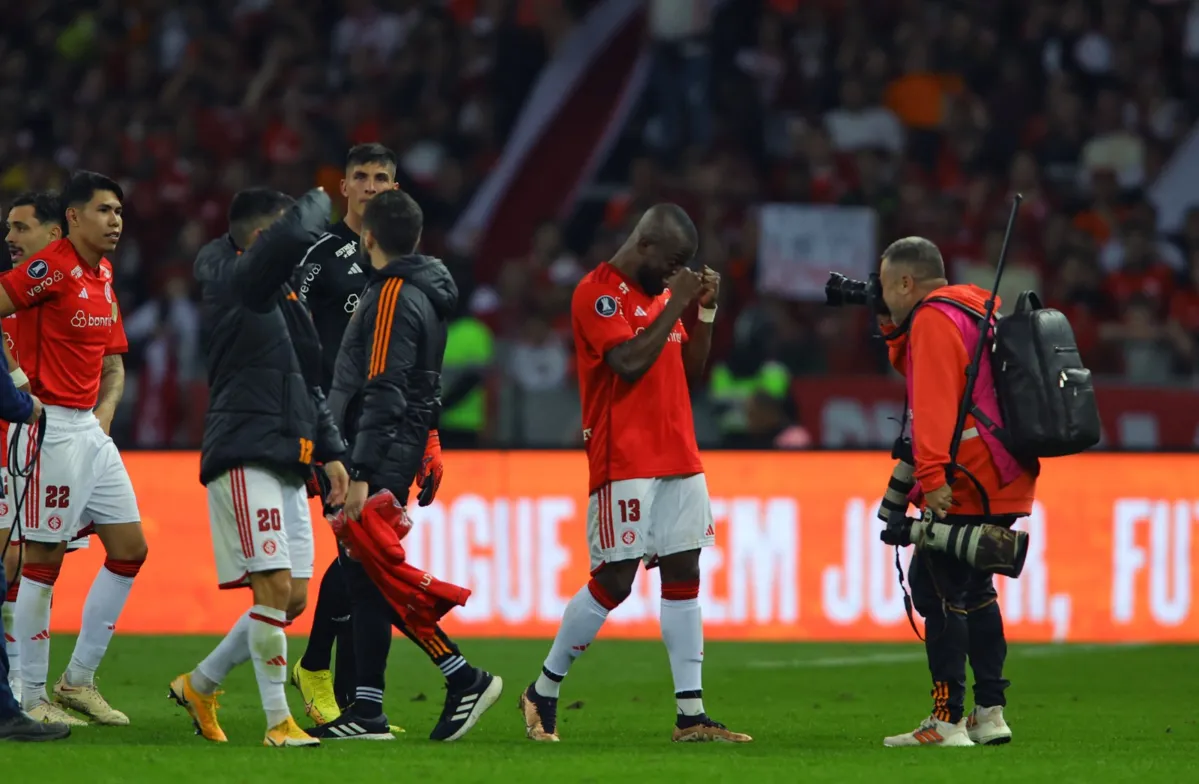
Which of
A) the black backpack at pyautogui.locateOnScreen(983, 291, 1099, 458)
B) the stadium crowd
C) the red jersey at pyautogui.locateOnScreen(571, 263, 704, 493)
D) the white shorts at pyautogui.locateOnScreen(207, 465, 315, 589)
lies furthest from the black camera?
the stadium crowd

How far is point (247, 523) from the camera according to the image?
25.2 ft

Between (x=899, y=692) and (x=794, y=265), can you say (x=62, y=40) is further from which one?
(x=899, y=692)

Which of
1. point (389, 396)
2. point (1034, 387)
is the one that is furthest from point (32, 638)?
point (1034, 387)

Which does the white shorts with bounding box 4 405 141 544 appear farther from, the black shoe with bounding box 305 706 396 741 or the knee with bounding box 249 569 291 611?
the black shoe with bounding box 305 706 396 741

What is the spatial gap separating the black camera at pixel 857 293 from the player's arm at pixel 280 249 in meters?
2.27

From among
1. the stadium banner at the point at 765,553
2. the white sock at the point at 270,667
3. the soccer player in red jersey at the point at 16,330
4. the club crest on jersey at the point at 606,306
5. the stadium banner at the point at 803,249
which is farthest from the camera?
the stadium banner at the point at 803,249

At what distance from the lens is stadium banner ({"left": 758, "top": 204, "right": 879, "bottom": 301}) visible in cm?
1625

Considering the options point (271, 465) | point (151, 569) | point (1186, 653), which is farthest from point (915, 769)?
point (151, 569)

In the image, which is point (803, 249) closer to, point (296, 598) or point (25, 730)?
point (296, 598)

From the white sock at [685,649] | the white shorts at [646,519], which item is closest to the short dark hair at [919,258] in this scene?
the white shorts at [646,519]

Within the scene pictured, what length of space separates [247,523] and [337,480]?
431mm

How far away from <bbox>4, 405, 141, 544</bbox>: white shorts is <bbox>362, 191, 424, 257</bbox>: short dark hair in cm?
167

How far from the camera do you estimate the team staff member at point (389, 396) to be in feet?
25.6

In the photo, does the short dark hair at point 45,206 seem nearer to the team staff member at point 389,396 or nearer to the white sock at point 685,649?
the team staff member at point 389,396
